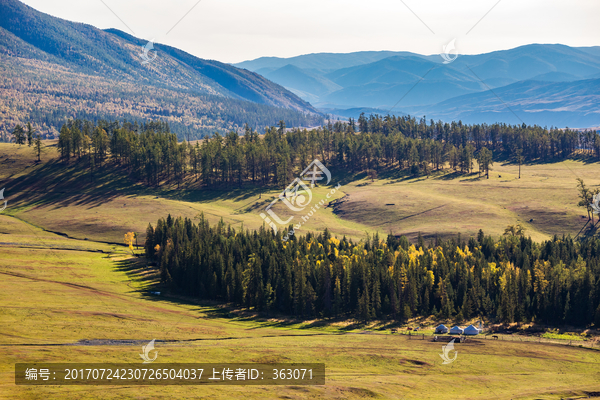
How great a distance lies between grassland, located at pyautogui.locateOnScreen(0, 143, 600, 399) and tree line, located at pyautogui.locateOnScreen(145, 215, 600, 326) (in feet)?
22.8

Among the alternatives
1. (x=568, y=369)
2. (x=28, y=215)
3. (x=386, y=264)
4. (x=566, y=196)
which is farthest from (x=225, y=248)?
(x=566, y=196)

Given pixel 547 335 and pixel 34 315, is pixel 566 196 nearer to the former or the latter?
pixel 547 335

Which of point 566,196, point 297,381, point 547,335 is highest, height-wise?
point 566,196

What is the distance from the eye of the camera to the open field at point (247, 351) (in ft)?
169

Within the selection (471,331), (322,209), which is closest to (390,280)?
(471,331)

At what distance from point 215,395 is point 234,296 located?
5058cm

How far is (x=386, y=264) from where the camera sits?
10294cm

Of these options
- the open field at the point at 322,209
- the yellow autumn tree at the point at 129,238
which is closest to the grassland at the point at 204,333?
the open field at the point at 322,209

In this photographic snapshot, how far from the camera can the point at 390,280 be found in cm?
9338

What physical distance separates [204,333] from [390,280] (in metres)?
37.9

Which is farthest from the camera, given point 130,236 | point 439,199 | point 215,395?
point 439,199

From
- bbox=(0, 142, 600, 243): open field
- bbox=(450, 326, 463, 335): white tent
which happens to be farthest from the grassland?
bbox=(450, 326, 463, 335): white tent

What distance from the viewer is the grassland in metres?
53.8

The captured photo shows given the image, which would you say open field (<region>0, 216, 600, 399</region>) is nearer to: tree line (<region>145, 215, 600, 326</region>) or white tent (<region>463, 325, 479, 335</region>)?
white tent (<region>463, 325, 479, 335</region>)
